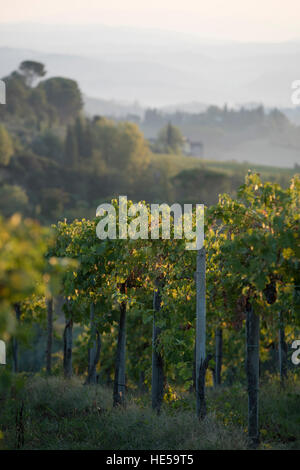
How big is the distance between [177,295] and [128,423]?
241cm

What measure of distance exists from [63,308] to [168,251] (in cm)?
231

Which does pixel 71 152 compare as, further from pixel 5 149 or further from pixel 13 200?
pixel 13 200

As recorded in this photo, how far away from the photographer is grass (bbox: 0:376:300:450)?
7312 mm

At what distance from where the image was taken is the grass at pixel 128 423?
24.0 feet

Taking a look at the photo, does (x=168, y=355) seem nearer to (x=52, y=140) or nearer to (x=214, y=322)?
(x=214, y=322)

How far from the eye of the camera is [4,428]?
28.6 feet

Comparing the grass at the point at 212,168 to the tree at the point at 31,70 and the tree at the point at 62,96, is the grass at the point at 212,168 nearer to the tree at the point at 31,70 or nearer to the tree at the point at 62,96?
the tree at the point at 62,96

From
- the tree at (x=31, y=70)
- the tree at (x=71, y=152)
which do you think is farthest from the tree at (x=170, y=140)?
the tree at (x=31, y=70)

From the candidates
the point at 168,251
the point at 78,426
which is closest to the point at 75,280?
the point at 168,251

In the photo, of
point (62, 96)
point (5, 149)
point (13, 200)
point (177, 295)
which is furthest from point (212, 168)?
point (177, 295)

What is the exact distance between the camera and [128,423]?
26.2 ft

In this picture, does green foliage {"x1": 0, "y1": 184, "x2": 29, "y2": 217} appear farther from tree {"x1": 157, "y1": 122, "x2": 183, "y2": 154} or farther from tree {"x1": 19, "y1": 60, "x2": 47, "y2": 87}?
tree {"x1": 19, "y1": 60, "x2": 47, "y2": 87}

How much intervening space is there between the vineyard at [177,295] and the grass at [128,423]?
4 cm
